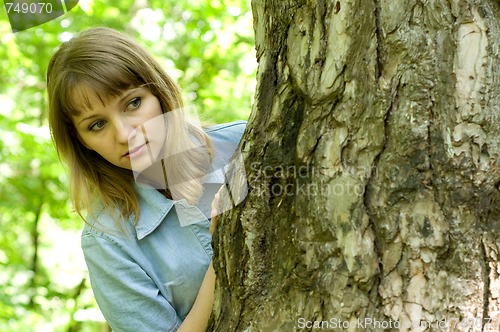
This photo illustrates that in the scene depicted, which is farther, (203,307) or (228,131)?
(228,131)

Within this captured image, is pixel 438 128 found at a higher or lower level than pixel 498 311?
higher

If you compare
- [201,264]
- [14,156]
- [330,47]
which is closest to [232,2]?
[14,156]

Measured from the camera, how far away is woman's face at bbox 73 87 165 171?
1898mm

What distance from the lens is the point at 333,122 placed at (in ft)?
4.24

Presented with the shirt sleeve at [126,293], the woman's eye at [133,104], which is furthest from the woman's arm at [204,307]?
the woman's eye at [133,104]

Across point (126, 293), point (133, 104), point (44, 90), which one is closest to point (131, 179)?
point (133, 104)

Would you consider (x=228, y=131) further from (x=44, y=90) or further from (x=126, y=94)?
(x=44, y=90)

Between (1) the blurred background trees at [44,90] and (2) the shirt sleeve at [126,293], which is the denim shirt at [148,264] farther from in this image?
(1) the blurred background trees at [44,90]

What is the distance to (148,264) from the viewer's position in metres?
1.96

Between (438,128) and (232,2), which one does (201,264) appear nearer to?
(438,128)

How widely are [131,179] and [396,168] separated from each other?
1.16 metres

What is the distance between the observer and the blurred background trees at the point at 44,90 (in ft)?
17.5

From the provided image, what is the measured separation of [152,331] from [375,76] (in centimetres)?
117

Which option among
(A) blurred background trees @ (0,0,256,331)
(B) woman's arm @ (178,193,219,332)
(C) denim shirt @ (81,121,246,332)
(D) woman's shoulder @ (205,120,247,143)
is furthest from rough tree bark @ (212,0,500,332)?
(A) blurred background trees @ (0,0,256,331)
